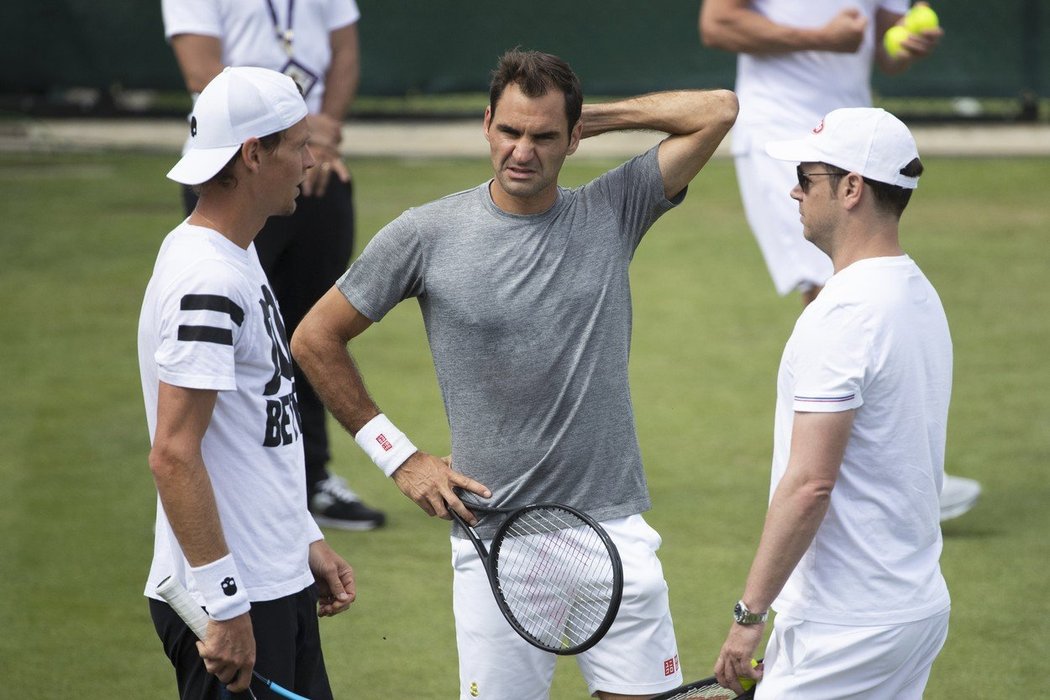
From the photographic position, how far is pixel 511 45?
15898 mm

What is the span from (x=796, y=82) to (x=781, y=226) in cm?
63

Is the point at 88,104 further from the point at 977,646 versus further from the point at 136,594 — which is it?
the point at 977,646

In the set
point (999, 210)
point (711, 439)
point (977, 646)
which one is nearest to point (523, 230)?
point (977, 646)

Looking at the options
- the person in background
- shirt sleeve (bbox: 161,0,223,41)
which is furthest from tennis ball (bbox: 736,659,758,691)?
shirt sleeve (bbox: 161,0,223,41)

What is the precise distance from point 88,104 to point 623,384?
14867 mm

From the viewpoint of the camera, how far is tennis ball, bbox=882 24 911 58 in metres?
6.14

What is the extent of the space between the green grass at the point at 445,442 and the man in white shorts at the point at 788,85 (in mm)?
948

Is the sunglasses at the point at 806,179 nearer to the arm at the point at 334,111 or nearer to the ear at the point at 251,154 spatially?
the ear at the point at 251,154

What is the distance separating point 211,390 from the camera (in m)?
3.18

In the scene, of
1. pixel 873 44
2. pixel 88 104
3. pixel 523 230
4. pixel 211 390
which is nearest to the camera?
pixel 211 390

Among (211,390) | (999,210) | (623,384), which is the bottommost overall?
(999,210)

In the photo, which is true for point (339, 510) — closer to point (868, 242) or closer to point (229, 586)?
point (229, 586)

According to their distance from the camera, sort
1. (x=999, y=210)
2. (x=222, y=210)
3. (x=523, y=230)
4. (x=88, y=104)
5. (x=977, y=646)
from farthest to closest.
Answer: (x=88, y=104) → (x=999, y=210) → (x=977, y=646) → (x=523, y=230) → (x=222, y=210)

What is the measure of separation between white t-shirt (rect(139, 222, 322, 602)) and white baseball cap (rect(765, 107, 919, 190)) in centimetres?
130
